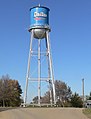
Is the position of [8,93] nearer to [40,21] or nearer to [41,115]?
[40,21]

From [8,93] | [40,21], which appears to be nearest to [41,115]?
[40,21]

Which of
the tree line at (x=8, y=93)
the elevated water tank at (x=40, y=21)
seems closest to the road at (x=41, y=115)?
the elevated water tank at (x=40, y=21)

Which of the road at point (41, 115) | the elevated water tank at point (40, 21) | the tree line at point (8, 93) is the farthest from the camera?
the tree line at point (8, 93)

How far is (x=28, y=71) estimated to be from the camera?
70.3 m

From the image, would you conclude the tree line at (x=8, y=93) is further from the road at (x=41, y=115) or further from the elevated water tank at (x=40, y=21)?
the road at (x=41, y=115)

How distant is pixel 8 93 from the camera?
99.8m

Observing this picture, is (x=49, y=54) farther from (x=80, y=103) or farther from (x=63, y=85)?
(x=63, y=85)

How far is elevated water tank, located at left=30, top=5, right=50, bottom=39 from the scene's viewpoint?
234 feet

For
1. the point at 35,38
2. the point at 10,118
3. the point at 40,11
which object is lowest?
the point at 10,118

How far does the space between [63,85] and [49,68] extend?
50.6 meters

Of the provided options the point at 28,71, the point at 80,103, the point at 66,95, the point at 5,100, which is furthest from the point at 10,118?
the point at 66,95

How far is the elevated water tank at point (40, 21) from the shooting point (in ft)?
234

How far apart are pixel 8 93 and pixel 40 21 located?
34586mm

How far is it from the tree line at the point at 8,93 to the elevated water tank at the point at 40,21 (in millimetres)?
32149
